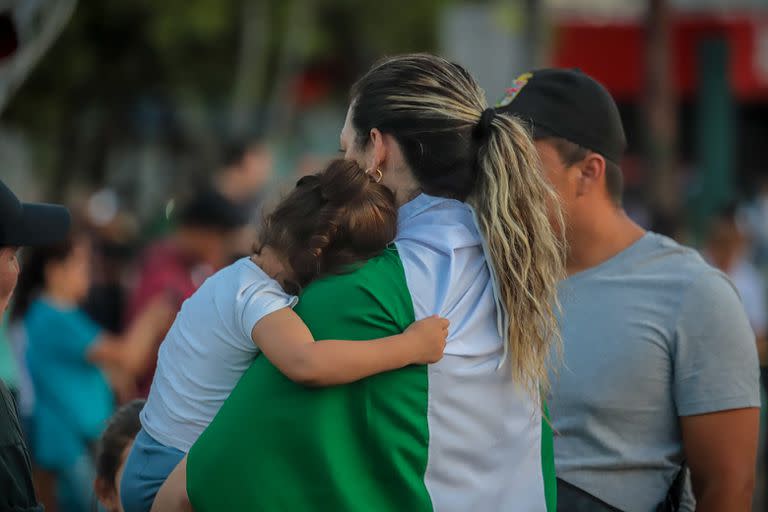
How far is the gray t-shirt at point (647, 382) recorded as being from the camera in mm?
3213

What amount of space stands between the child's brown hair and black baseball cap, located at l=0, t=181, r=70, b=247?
2.26ft

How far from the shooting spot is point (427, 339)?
8.09ft

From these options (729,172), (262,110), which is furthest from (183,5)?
(729,172)

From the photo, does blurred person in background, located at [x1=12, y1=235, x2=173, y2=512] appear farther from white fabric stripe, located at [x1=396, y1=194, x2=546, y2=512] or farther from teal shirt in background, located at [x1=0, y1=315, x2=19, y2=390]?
white fabric stripe, located at [x1=396, y1=194, x2=546, y2=512]

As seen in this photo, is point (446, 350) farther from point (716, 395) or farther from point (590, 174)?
point (590, 174)

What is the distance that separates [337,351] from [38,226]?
1.03 meters

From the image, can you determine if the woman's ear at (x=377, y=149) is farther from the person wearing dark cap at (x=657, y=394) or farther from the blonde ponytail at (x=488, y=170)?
the person wearing dark cap at (x=657, y=394)

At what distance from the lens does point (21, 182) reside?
26469mm

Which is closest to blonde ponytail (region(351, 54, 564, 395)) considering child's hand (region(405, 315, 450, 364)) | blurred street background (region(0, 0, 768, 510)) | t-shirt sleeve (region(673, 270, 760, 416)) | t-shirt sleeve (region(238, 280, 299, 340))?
child's hand (region(405, 315, 450, 364))

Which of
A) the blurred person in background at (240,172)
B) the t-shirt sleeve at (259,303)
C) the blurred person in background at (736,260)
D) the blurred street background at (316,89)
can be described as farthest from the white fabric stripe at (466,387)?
the blurred person in background at (736,260)

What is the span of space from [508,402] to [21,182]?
82.7 feet

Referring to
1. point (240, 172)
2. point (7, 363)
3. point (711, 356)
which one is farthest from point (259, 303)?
point (240, 172)

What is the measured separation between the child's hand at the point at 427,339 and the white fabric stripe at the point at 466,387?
5 cm

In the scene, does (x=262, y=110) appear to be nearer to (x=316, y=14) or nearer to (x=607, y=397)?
(x=316, y=14)
